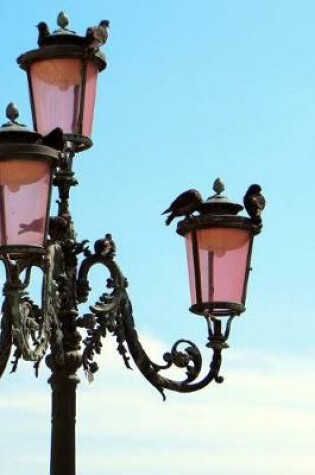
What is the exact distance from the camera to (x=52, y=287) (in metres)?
8.96

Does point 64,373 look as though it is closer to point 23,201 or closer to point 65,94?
point 23,201

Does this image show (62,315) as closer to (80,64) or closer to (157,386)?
(157,386)

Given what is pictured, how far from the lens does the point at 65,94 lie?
31.9 ft

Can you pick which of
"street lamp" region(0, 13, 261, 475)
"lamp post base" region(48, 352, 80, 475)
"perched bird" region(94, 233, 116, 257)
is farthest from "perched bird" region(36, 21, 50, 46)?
"lamp post base" region(48, 352, 80, 475)

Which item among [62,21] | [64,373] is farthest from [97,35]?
[64,373]

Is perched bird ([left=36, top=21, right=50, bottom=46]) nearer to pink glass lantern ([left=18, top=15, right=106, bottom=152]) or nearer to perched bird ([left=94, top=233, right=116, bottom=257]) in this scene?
pink glass lantern ([left=18, top=15, right=106, bottom=152])

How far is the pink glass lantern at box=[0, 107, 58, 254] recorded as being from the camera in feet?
26.9

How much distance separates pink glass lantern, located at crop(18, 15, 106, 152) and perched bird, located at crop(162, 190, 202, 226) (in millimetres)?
658

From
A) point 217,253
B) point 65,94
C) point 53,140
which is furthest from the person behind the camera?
point 65,94

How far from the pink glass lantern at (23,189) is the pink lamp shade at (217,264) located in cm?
159

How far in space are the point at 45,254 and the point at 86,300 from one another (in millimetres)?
1055

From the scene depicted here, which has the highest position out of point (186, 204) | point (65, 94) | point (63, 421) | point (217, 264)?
point (65, 94)

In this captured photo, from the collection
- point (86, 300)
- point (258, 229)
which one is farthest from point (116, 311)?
point (258, 229)

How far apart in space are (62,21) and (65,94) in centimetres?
47
